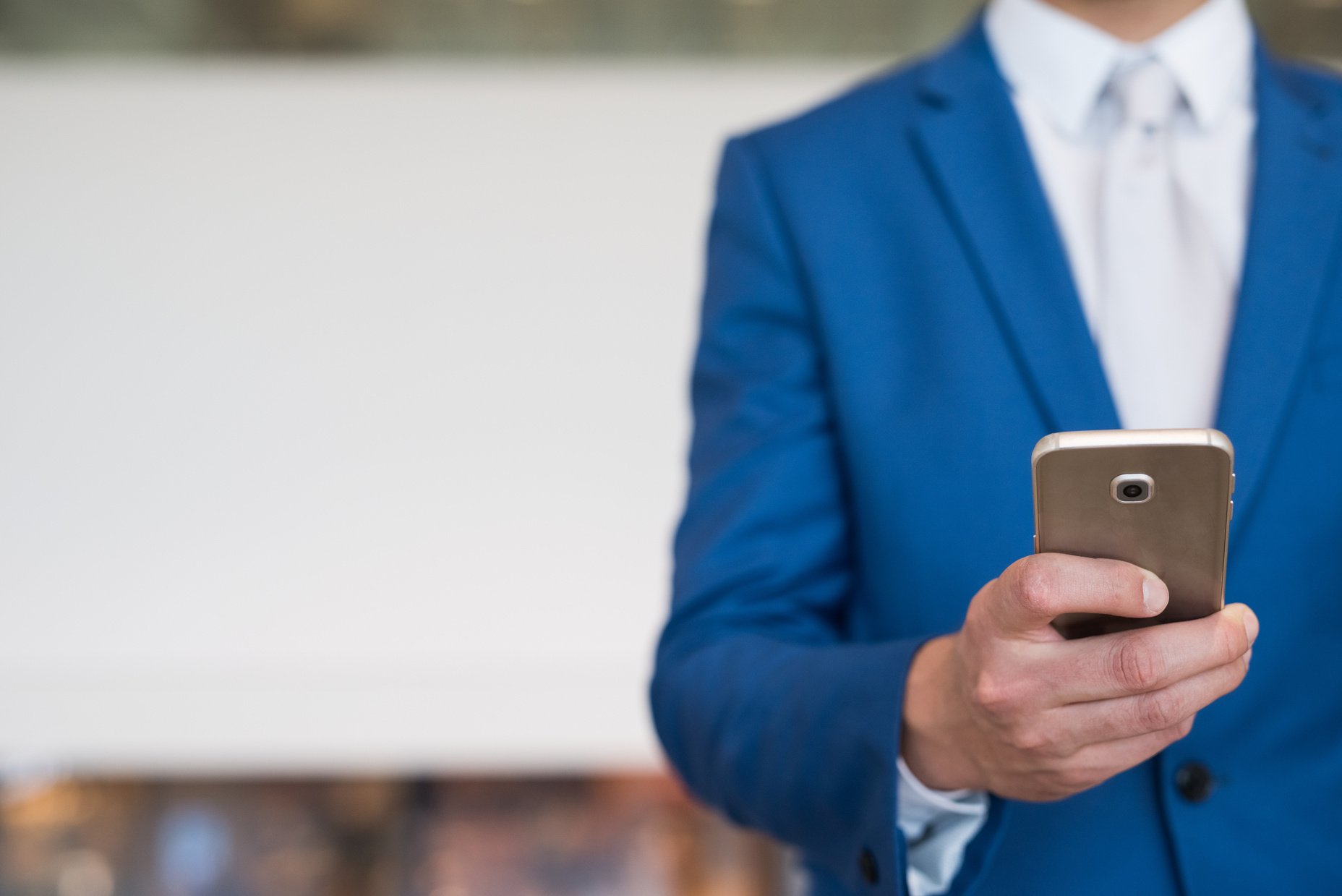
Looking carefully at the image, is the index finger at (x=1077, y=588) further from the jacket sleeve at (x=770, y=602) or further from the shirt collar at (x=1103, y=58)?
the shirt collar at (x=1103, y=58)

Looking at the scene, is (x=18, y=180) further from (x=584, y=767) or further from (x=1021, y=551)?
(x=1021, y=551)

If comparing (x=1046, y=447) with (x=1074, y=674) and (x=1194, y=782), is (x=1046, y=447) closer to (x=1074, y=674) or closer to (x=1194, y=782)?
(x=1074, y=674)

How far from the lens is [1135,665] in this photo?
52cm

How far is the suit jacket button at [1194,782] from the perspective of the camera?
0.72 metres

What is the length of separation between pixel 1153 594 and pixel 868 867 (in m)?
0.28

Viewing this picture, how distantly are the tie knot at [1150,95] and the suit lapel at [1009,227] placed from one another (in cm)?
8

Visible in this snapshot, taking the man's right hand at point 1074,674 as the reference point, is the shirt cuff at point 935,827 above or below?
below

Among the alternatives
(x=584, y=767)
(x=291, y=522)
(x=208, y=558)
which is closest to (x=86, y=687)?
(x=208, y=558)

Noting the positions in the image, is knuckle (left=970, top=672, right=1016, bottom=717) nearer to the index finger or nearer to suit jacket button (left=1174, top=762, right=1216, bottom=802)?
the index finger

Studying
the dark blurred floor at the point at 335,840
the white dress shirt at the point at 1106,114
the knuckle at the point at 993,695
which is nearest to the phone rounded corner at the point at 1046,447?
the knuckle at the point at 993,695

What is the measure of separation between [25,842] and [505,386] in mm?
1685

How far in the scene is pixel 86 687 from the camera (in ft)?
9.65

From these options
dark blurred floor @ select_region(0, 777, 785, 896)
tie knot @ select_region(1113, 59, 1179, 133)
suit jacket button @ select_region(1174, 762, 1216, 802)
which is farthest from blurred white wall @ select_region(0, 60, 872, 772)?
suit jacket button @ select_region(1174, 762, 1216, 802)

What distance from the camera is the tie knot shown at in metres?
0.88
